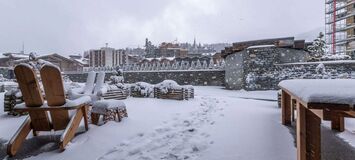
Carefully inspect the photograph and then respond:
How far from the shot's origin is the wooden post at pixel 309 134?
2234mm

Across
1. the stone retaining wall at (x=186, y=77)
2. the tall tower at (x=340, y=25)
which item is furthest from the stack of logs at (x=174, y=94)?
the tall tower at (x=340, y=25)

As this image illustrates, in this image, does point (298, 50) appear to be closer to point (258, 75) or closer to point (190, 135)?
point (258, 75)

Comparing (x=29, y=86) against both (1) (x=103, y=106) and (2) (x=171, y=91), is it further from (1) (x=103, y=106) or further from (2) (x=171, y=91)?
(2) (x=171, y=91)

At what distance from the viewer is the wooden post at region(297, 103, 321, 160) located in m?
2.23

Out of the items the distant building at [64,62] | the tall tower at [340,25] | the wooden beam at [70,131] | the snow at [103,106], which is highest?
the tall tower at [340,25]

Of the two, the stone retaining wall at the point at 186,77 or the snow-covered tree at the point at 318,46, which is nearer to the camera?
the stone retaining wall at the point at 186,77

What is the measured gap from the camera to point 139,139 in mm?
4125

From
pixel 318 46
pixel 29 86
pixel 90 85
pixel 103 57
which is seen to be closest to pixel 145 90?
pixel 90 85

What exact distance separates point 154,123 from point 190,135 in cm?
104

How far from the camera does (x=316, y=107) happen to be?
176 cm

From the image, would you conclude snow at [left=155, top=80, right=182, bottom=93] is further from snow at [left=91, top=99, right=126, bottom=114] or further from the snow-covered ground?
snow at [left=91, top=99, right=126, bottom=114]

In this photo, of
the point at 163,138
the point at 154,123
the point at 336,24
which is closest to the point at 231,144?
the point at 163,138

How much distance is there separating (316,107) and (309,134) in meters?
0.64

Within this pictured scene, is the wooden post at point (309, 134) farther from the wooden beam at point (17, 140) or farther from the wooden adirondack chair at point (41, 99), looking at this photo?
the wooden beam at point (17, 140)
